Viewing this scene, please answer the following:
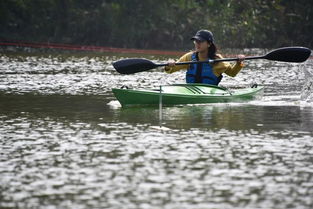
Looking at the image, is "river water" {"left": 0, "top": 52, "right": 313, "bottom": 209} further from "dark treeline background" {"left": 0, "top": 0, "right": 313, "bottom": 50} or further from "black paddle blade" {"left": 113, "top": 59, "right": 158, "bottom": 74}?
"dark treeline background" {"left": 0, "top": 0, "right": 313, "bottom": 50}

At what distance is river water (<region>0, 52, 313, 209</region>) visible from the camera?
6488 mm

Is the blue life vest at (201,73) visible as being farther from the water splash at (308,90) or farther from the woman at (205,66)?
the water splash at (308,90)

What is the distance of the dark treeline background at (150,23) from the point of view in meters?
44.4

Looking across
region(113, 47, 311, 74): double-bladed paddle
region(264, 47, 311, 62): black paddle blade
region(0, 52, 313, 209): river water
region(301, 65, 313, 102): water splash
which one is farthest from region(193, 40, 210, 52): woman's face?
region(301, 65, 313, 102): water splash

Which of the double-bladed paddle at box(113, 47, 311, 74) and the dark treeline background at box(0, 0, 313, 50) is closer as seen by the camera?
the double-bladed paddle at box(113, 47, 311, 74)

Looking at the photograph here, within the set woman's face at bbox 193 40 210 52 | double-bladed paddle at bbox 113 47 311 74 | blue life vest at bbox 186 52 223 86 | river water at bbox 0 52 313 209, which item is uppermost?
woman's face at bbox 193 40 210 52

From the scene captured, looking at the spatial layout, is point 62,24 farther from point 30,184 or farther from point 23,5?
point 30,184

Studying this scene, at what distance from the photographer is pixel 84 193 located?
6.58 metres

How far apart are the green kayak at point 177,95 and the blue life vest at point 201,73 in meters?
0.32

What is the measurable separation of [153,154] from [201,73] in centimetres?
592

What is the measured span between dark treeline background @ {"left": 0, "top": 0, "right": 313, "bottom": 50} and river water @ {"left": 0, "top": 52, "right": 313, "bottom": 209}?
29.3 m

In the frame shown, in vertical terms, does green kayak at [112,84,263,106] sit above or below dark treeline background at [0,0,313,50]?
below

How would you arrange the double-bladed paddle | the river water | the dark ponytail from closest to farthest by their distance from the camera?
1. the river water
2. the double-bladed paddle
3. the dark ponytail

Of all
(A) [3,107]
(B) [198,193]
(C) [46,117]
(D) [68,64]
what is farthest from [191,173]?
(D) [68,64]
